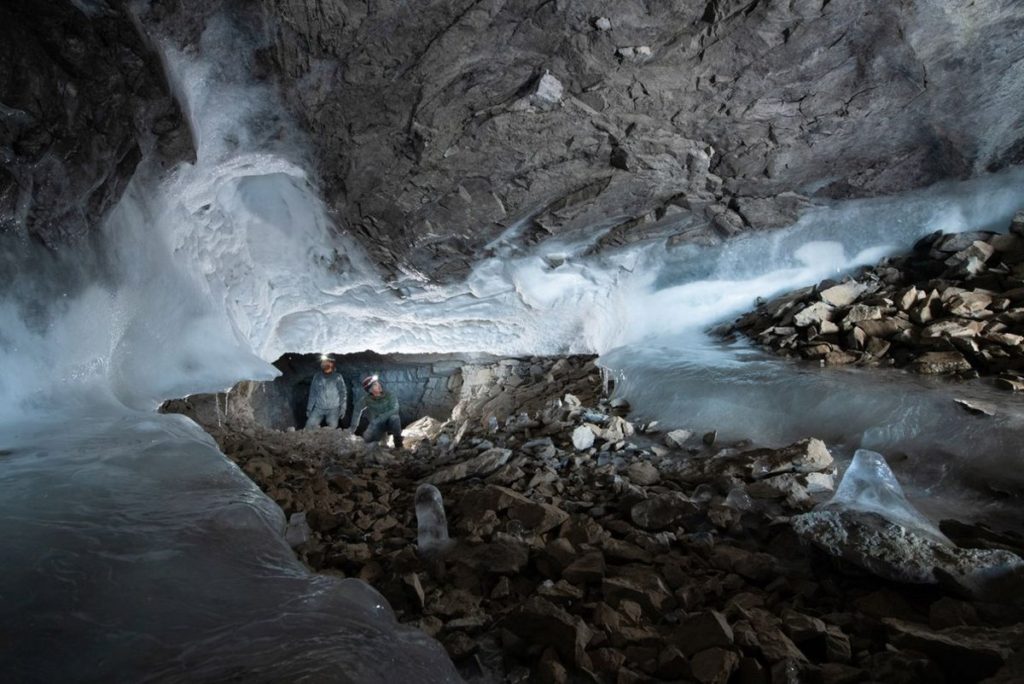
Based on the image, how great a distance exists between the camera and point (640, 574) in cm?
151

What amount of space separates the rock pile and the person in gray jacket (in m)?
6.77

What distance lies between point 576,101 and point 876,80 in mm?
1848

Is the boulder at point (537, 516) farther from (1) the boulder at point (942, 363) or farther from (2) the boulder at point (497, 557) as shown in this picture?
(1) the boulder at point (942, 363)

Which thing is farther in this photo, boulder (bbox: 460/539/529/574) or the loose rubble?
boulder (bbox: 460/539/529/574)

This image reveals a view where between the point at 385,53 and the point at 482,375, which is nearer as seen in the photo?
the point at 385,53

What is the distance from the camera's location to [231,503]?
66.6 inches

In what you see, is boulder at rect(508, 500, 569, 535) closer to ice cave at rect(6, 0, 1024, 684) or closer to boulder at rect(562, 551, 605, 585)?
ice cave at rect(6, 0, 1024, 684)

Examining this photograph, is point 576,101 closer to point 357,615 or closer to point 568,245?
point 568,245

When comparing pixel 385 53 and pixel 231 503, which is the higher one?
pixel 385 53

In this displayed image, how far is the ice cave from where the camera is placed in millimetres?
1228

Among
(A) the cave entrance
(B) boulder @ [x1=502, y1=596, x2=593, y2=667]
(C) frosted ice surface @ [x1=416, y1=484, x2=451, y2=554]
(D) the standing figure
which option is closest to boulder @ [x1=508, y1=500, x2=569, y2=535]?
(C) frosted ice surface @ [x1=416, y1=484, x2=451, y2=554]

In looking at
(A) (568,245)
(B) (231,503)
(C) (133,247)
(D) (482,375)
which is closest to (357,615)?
(B) (231,503)

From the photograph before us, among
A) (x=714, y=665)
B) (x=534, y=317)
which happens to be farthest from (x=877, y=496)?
(x=534, y=317)

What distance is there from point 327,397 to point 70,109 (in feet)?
23.7
